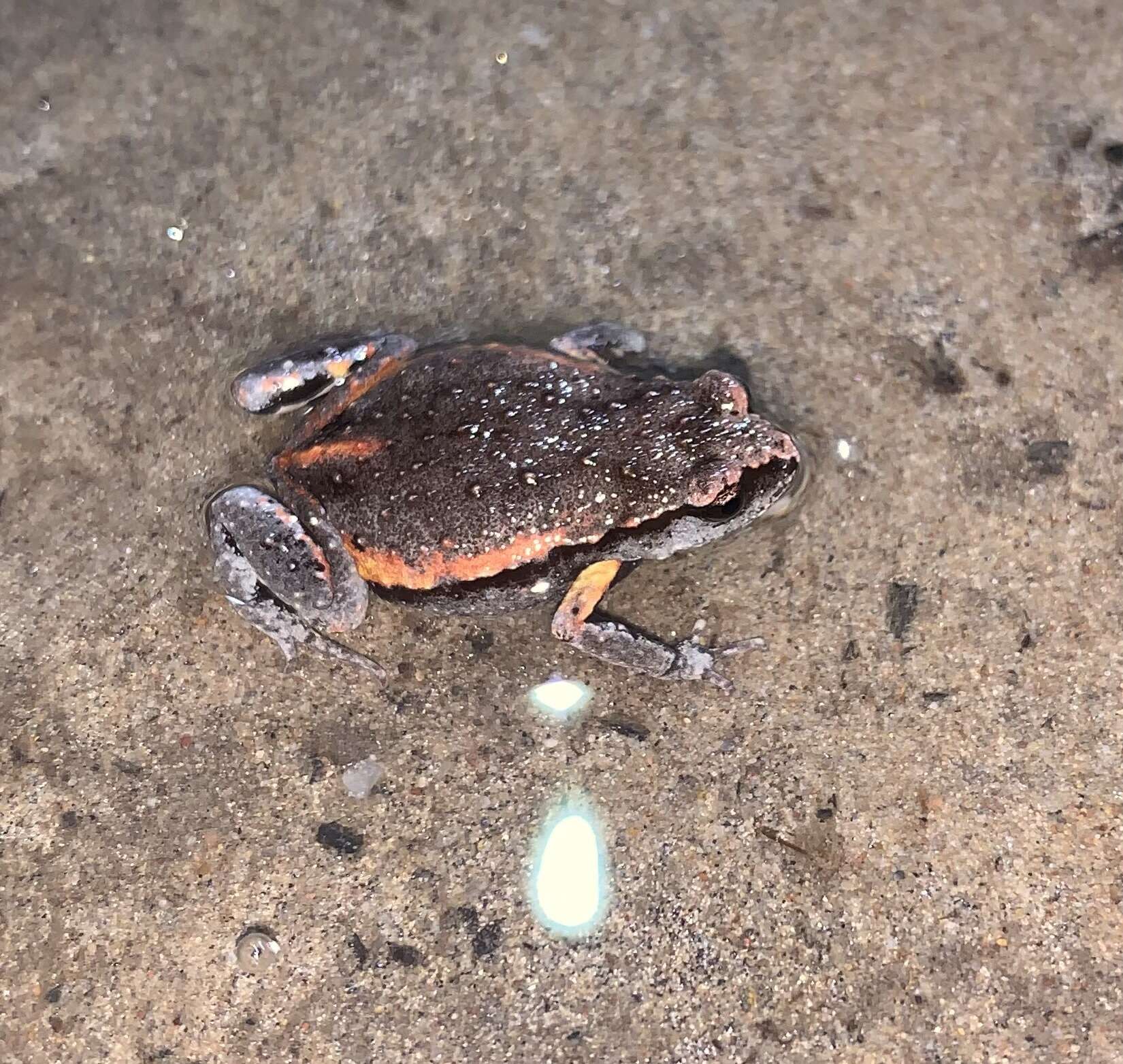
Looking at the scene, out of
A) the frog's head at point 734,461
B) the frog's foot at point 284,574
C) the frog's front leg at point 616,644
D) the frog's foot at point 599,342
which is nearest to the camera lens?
the frog's head at point 734,461

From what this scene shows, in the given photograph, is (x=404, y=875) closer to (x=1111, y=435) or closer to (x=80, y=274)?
(x=80, y=274)

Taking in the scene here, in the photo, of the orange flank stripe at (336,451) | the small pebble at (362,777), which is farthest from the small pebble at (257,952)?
the orange flank stripe at (336,451)

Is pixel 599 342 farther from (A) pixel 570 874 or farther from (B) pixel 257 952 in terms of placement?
(B) pixel 257 952

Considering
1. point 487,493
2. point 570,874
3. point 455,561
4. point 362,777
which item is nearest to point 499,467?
point 487,493

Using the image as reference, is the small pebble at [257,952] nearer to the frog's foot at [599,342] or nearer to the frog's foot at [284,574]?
the frog's foot at [284,574]

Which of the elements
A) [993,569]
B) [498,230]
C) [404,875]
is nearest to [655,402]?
[498,230]

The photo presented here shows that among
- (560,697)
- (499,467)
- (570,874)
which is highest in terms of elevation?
(499,467)
